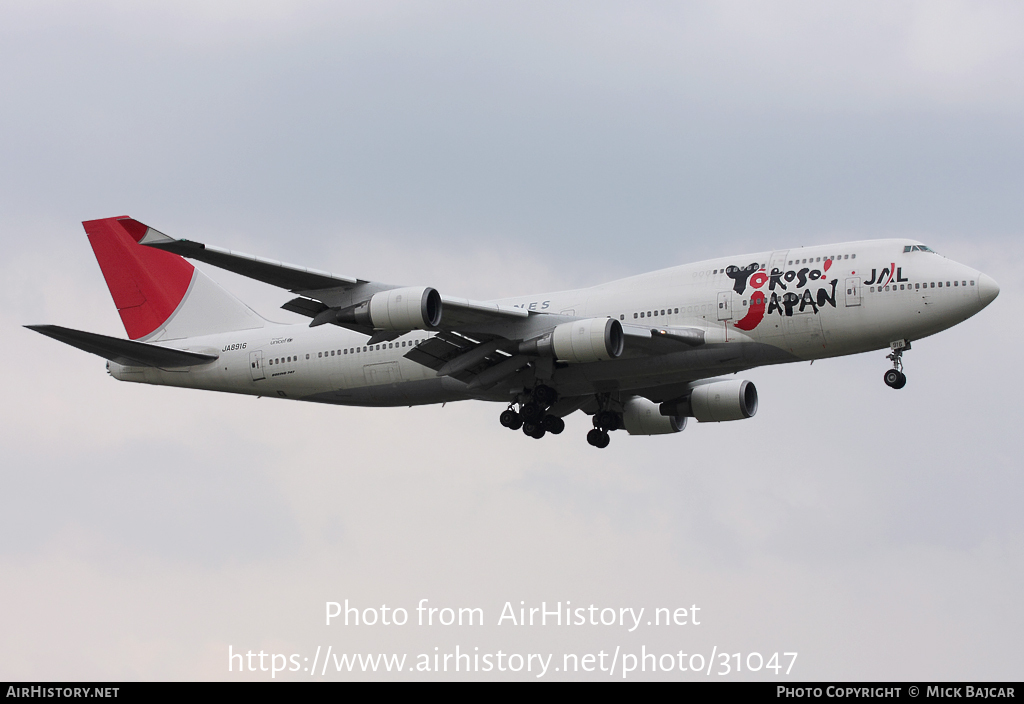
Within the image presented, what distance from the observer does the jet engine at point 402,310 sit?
32.8 metres

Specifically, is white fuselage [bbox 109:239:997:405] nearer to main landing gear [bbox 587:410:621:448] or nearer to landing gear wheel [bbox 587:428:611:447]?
main landing gear [bbox 587:410:621:448]

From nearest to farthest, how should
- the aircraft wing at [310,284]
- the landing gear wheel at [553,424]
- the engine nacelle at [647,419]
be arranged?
the aircraft wing at [310,284]
the landing gear wheel at [553,424]
the engine nacelle at [647,419]

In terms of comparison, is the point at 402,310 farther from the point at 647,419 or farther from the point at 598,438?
the point at 647,419

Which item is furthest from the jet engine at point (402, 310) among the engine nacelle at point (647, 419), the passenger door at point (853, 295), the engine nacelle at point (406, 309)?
the engine nacelle at point (647, 419)

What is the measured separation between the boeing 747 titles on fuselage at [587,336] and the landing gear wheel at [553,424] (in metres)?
0.05

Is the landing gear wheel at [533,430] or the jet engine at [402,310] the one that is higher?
the jet engine at [402,310]

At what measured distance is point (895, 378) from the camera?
34.3 metres

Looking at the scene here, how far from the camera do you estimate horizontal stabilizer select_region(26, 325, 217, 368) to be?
3833 centimetres

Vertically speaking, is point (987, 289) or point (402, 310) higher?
point (987, 289)

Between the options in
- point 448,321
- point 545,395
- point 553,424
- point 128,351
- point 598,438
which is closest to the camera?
point 448,321

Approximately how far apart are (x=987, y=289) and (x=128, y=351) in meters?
28.2

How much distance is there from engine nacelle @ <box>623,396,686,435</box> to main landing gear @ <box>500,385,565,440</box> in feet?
15.9

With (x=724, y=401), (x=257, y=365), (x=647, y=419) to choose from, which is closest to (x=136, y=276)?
(x=257, y=365)

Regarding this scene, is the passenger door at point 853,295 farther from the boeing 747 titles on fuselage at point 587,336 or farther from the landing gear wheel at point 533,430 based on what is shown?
the landing gear wheel at point 533,430
